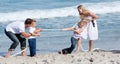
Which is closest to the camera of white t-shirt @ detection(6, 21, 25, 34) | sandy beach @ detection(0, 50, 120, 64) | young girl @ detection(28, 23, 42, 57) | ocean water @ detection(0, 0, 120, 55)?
sandy beach @ detection(0, 50, 120, 64)

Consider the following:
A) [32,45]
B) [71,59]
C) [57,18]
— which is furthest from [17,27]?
[57,18]

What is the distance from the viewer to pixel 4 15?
83.7 ft

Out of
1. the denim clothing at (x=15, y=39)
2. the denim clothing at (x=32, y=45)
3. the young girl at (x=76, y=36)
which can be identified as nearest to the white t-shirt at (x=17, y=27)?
the denim clothing at (x=15, y=39)

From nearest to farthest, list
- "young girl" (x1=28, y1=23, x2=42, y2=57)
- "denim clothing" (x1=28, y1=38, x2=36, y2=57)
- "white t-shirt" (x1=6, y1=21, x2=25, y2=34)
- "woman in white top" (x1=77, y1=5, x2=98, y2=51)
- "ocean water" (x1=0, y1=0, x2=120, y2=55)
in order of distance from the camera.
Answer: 1. "white t-shirt" (x1=6, y1=21, x2=25, y2=34)
2. "young girl" (x1=28, y1=23, x2=42, y2=57)
3. "denim clothing" (x1=28, y1=38, x2=36, y2=57)
4. "woman in white top" (x1=77, y1=5, x2=98, y2=51)
5. "ocean water" (x1=0, y1=0, x2=120, y2=55)

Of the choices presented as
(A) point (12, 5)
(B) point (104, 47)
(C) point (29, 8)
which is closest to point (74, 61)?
(B) point (104, 47)

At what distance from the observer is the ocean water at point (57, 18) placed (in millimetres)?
14656

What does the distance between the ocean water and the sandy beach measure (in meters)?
1.71

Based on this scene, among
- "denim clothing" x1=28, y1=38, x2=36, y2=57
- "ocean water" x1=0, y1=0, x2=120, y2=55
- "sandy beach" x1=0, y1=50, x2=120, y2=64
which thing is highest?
"denim clothing" x1=28, y1=38, x2=36, y2=57

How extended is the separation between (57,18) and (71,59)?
38.2 ft

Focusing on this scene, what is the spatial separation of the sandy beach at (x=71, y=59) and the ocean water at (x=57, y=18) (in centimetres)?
171

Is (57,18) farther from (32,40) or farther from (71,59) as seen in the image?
(71,59)

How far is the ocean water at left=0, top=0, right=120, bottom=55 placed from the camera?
48.1ft

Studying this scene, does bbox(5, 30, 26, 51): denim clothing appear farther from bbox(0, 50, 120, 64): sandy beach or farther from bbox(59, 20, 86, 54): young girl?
bbox(59, 20, 86, 54): young girl

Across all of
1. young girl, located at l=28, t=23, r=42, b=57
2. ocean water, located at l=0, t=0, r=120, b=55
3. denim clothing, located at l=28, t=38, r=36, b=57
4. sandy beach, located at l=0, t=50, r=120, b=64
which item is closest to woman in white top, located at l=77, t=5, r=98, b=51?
sandy beach, located at l=0, t=50, r=120, b=64
